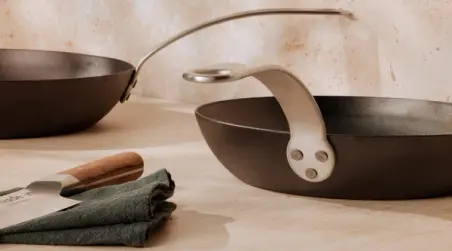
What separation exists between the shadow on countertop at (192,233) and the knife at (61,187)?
9cm

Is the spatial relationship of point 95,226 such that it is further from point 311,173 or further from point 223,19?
point 223,19

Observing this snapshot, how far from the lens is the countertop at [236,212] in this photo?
0.75 meters

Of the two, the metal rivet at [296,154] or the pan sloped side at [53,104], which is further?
the pan sloped side at [53,104]

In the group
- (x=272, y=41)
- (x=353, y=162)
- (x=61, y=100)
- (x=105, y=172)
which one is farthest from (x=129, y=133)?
(x=353, y=162)

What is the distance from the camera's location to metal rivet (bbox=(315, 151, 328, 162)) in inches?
33.1

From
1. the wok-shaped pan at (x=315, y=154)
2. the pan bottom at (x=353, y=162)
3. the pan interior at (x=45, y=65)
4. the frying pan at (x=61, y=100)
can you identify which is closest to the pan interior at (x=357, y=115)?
the pan bottom at (x=353, y=162)

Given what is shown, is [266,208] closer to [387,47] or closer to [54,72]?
[387,47]

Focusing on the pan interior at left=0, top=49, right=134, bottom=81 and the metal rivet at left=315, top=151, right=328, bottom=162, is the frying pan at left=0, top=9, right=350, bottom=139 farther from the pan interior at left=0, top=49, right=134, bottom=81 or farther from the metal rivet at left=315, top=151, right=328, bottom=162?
the metal rivet at left=315, top=151, right=328, bottom=162

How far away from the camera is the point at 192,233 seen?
77cm

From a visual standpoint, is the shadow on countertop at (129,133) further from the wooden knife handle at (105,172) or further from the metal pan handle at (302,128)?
the metal pan handle at (302,128)

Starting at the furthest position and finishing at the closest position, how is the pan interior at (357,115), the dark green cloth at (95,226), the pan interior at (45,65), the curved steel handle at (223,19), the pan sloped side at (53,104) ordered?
the pan interior at (45,65) → the curved steel handle at (223,19) → the pan sloped side at (53,104) → the pan interior at (357,115) → the dark green cloth at (95,226)

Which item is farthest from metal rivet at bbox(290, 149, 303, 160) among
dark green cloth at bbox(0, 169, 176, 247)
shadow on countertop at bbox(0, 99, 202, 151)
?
shadow on countertop at bbox(0, 99, 202, 151)

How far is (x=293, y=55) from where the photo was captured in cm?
137

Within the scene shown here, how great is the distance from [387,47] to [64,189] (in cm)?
59
